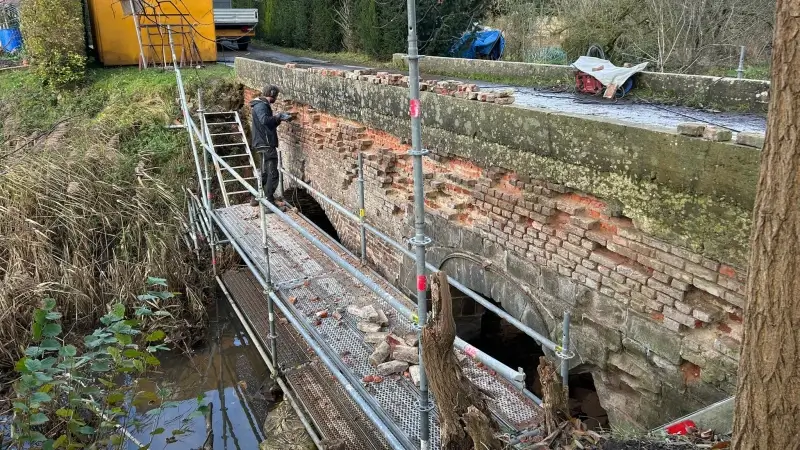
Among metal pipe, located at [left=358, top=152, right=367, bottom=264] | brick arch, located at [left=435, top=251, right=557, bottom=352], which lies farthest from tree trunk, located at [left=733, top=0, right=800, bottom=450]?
metal pipe, located at [left=358, top=152, right=367, bottom=264]

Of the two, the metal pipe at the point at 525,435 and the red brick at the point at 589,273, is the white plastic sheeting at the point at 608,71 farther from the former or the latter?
the metal pipe at the point at 525,435

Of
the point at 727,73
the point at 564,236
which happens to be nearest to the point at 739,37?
the point at 727,73

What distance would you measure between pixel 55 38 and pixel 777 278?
14.1m

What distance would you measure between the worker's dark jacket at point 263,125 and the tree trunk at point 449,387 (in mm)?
5933

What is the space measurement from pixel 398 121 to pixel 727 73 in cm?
1040

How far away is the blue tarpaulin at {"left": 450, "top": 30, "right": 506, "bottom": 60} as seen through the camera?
1723 centimetres

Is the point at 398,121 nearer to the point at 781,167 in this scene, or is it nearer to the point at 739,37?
the point at 781,167

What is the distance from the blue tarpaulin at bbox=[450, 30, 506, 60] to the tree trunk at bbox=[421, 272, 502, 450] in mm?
14993

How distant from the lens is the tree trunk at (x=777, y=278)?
1.92 m

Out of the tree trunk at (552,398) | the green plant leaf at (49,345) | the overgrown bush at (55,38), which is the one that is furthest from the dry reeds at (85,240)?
the tree trunk at (552,398)

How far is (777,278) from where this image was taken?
204cm

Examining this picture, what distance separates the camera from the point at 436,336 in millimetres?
3156

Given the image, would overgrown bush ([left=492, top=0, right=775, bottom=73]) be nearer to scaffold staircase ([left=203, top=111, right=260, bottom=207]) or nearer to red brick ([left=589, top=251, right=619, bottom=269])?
scaffold staircase ([left=203, top=111, right=260, bottom=207])

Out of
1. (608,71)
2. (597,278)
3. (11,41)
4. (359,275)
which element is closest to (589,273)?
(597,278)
